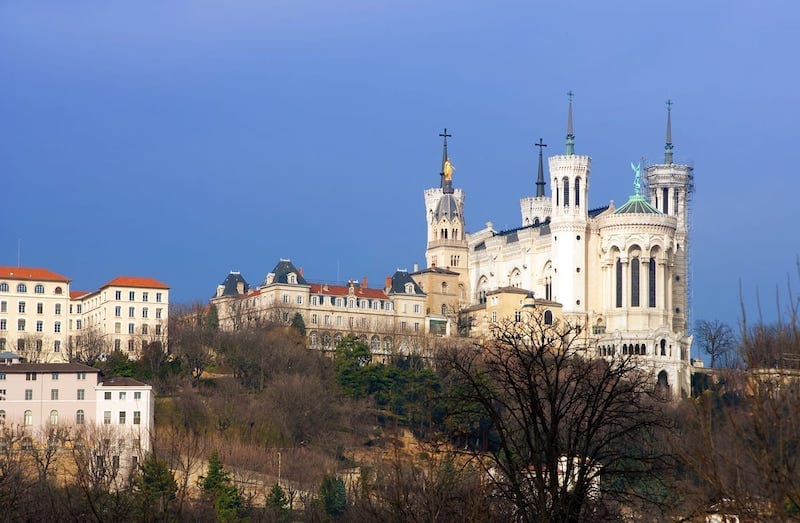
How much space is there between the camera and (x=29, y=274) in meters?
121

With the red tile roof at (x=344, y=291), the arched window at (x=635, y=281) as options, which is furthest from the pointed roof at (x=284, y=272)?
the arched window at (x=635, y=281)

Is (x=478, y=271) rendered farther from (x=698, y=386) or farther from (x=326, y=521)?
(x=326, y=521)

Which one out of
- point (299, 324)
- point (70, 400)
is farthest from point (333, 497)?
point (299, 324)

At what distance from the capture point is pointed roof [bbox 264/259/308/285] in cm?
12850

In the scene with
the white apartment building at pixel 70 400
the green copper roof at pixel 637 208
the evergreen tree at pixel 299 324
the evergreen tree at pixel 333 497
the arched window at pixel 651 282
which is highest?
the green copper roof at pixel 637 208

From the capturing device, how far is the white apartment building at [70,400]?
323 feet

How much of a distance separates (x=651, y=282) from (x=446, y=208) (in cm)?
2254

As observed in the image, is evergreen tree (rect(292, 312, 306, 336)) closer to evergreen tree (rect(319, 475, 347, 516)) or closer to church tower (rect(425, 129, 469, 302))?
church tower (rect(425, 129, 469, 302))

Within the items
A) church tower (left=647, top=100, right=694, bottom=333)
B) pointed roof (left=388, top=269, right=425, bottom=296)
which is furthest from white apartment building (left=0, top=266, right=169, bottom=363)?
church tower (left=647, top=100, right=694, bottom=333)

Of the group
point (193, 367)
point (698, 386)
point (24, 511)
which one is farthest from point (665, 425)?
point (698, 386)

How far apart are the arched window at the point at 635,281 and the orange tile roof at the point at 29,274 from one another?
135 ft

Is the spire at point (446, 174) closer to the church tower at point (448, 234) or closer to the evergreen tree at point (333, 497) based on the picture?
the church tower at point (448, 234)

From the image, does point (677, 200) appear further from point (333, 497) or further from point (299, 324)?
point (333, 497)

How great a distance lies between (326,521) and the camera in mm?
80438
